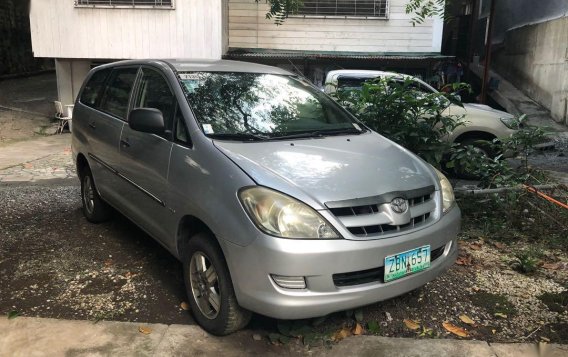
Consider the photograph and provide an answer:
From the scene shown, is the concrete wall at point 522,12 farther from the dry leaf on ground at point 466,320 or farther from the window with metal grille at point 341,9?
the dry leaf on ground at point 466,320

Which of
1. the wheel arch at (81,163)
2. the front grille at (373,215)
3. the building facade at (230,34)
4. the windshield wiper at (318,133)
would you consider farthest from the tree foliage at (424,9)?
the building facade at (230,34)

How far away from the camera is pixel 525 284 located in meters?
3.65

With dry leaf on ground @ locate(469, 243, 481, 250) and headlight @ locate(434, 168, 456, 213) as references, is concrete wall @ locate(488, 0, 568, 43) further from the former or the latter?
headlight @ locate(434, 168, 456, 213)

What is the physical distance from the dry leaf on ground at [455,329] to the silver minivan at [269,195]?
0.41 meters

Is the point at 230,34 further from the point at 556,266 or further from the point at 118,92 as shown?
the point at 556,266

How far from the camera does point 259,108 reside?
137 inches

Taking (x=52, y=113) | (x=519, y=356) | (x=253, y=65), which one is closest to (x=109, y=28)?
(x=52, y=113)

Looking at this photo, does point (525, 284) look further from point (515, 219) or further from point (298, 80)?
point (298, 80)

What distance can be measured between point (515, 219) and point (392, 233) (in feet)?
8.87

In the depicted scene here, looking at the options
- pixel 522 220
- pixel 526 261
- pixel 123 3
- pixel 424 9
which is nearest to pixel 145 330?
pixel 526 261

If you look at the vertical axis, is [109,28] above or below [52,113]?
above

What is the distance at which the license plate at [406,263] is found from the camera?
8.59 ft

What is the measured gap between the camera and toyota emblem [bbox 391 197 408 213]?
2668 millimetres

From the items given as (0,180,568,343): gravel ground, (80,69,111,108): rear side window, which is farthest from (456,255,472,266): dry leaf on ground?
(80,69,111,108): rear side window
